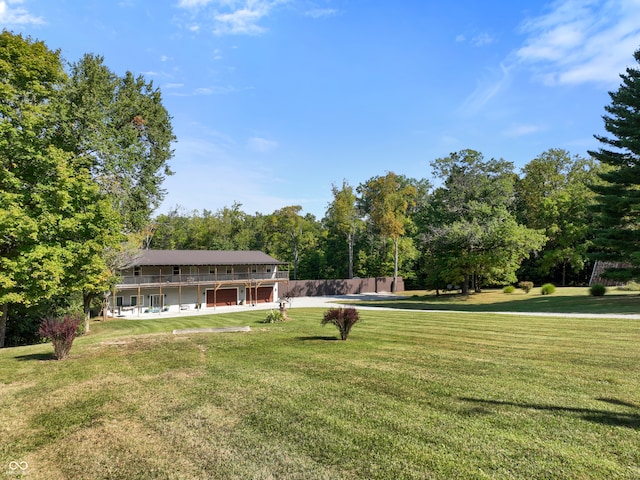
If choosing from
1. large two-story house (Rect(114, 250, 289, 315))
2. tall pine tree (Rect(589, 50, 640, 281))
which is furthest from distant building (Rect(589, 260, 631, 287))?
large two-story house (Rect(114, 250, 289, 315))

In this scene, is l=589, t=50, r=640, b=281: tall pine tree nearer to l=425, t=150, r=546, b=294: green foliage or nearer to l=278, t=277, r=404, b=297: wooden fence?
l=425, t=150, r=546, b=294: green foliage

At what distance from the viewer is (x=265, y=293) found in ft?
141

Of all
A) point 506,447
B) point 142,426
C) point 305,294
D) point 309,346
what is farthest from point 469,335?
point 305,294

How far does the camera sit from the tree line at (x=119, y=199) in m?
16.1

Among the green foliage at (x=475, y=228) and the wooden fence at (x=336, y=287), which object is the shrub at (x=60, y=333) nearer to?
the green foliage at (x=475, y=228)

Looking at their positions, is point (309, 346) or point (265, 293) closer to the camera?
point (309, 346)

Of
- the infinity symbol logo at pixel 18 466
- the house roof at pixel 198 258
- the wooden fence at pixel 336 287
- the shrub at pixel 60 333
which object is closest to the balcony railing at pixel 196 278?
the house roof at pixel 198 258

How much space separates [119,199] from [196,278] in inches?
620

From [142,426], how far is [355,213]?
169 feet

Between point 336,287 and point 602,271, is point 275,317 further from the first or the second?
point 602,271

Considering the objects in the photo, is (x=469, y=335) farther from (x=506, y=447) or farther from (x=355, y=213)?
(x=355, y=213)

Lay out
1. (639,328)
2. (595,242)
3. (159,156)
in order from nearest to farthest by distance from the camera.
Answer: (639,328)
(595,242)
(159,156)

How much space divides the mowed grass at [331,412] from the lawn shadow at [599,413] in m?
A: 0.03

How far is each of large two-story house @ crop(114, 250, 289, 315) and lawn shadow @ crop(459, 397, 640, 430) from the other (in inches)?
1193
